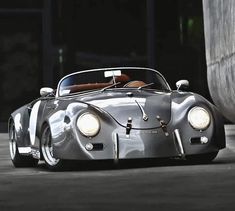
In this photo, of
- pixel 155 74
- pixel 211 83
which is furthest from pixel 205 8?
pixel 155 74

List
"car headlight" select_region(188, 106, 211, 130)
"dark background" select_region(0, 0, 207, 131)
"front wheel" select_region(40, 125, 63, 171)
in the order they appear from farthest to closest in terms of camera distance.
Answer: "dark background" select_region(0, 0, 207, 131)
"front wheel" select_region(40, 125, 63, 171)
"car headlight" select_region(188, 106, 211, 130)

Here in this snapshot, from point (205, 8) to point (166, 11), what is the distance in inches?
312

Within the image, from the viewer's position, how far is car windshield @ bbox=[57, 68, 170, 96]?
35.6ft

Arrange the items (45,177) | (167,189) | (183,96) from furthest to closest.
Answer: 1. (183,96)
2. (45,177)
3. (167,189)

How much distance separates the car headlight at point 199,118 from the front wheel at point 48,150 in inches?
56.2

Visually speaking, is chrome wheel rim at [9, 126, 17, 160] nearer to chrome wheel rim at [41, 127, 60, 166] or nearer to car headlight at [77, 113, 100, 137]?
chrome wheel rim at [41, 127, 60, 166]

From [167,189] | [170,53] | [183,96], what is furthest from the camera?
[170,53]

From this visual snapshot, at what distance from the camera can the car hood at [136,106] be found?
31.7 feet

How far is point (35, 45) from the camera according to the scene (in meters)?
22.2

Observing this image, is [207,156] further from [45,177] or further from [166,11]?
[166,11]

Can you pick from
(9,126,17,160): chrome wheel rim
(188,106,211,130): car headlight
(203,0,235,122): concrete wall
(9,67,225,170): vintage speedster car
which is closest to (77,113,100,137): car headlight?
(9,67,225,170): vintage speedster car

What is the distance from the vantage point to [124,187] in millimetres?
7766

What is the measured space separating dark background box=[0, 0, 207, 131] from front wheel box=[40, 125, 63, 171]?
37.8ft

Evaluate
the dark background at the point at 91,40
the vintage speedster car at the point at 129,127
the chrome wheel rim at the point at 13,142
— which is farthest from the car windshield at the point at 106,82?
the dark background at the point at 91,40
